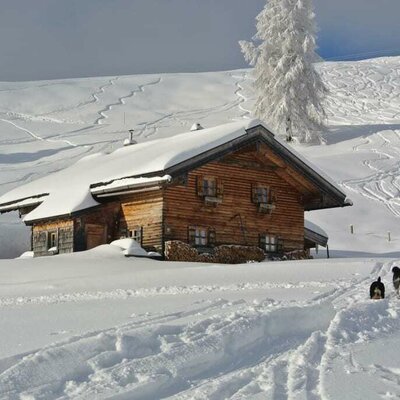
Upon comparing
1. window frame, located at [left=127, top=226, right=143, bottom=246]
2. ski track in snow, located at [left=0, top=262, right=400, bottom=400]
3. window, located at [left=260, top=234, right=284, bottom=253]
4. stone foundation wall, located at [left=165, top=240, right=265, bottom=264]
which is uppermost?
window frame, located at [left=127, top=226, right=143, bottom=246]

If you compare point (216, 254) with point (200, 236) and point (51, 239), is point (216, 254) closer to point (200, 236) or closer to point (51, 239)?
point (200, 236)

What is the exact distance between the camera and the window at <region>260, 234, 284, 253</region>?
29625 mm

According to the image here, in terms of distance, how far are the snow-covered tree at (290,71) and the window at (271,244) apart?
91.0ft

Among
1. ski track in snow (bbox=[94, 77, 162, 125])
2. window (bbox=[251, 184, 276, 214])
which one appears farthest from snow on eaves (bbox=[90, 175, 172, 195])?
ski track in snow (bbox=[94, 77, 162, 125])

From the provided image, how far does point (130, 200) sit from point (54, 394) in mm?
20861

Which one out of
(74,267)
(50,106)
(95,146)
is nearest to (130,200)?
(74,267)

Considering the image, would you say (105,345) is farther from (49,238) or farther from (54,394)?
(49,238)

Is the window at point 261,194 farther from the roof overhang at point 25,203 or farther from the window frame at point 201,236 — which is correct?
the roof overhang at point 25,203

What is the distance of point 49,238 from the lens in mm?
28859

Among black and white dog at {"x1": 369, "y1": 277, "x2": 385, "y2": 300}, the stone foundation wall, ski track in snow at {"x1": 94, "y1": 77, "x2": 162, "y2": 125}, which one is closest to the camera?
black and white dog at {"x1": 369, "y1": 277, "x2": 385, "y2": 300}

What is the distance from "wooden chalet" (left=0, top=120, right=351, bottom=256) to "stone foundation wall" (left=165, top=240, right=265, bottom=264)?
9.8 inches

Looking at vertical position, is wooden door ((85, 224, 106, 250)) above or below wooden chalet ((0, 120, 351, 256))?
below

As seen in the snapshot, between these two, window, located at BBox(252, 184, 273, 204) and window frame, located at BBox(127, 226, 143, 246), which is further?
window, located at BBox(252, 184, 273, 204)

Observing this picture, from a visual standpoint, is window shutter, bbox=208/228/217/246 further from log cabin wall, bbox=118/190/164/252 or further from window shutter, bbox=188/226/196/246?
log cabin wall, bbox=118/190/164/252
